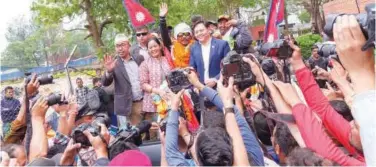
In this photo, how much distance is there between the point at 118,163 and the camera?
1931 mm

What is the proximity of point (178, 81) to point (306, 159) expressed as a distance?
148 centimetres

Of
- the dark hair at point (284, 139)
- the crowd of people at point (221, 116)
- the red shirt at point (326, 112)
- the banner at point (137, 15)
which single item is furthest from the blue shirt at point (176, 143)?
the banner at point (137, 15)

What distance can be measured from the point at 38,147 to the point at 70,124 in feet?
2.06

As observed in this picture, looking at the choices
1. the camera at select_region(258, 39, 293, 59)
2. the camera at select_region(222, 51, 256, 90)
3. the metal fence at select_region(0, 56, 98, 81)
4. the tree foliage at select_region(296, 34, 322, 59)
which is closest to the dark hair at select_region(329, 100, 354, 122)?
the camera at select_region(258, 39, 293, 59)

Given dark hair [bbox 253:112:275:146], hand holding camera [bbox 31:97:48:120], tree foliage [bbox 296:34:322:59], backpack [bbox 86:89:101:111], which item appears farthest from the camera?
tree foliage [bbox 296:34:322:59]

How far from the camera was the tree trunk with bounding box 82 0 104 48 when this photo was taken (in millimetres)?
15414

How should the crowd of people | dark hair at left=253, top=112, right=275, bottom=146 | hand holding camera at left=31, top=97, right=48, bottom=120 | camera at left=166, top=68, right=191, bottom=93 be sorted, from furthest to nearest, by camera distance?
camera at left=166, top=68, right=191, bottom=93, hand holding camera at left=31, top=97, right=48, bottom=120, dark hair at left=253, top=112, right=275, bottom=146, the crowd of people

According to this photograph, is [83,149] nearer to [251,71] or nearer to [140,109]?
[251,71]

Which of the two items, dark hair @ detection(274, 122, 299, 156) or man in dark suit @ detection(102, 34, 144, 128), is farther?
man in dark suit @ detection(102, 34, 144, 128)

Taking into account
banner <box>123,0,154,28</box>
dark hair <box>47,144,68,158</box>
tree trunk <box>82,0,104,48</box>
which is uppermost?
tree trunk <box>82,0,104,48</box>

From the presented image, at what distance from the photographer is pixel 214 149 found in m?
1.81

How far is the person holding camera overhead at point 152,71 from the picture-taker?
3973 mm

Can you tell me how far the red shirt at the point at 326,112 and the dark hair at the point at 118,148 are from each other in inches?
38.7

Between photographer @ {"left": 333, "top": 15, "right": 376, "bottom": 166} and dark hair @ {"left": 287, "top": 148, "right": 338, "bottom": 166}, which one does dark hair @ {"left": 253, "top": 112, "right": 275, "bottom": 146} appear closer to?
dark hair @ {"left": 287, "top": 148, "right": 338, "bottom": 166}
